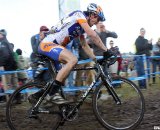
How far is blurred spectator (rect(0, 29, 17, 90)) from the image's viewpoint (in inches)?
394

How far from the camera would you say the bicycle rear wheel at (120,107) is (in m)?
5.59

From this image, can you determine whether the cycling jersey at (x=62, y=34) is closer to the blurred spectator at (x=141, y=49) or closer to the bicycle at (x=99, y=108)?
the bicycle at (x=99, y=108)

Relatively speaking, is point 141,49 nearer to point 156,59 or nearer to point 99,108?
point 156,59

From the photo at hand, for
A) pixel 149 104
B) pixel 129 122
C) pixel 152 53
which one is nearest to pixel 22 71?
pixel 149 104

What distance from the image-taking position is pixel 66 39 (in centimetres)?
580

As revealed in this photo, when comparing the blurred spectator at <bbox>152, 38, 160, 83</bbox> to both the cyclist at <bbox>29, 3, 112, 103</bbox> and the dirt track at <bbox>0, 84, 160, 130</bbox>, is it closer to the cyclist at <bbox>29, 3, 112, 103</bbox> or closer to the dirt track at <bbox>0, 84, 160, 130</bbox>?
the dirt track at <bbox>0, 84, 160, 130</bbox>

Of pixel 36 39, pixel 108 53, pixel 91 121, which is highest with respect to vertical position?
pixel 36 39

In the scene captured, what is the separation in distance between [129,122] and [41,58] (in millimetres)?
1714

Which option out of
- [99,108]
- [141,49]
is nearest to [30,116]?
[99,108]

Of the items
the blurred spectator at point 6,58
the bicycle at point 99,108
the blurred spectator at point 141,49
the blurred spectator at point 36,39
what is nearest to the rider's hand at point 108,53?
the bicycle at point 99,108

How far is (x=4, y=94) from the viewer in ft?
32.5

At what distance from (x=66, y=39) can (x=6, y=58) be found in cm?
464

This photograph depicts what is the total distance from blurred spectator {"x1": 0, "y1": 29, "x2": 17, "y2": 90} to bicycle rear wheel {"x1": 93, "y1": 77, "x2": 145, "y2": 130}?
487 cm

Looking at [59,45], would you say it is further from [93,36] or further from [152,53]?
[152,53]
